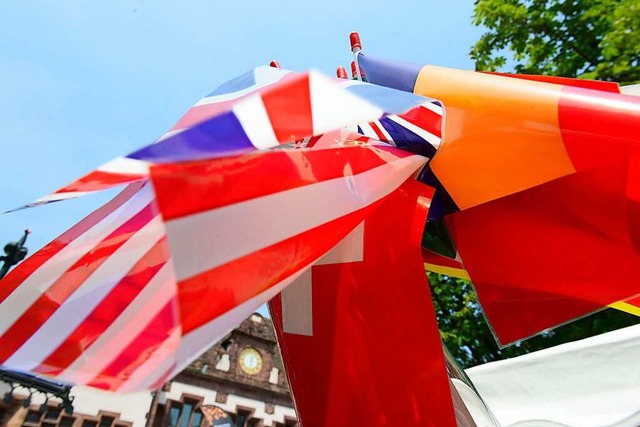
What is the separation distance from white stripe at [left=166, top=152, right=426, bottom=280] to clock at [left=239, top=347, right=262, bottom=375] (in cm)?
1397

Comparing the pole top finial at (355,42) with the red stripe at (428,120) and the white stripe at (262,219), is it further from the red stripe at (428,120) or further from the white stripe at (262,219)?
the white stripe at (262,219)

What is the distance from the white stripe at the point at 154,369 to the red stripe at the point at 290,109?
1.65 feet

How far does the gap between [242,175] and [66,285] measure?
3.14 feet

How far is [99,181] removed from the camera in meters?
1.18

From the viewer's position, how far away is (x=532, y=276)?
5.65ft

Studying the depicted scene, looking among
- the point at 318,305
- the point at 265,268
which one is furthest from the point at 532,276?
the point at 265,268

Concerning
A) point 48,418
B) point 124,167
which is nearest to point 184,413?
point 48,418

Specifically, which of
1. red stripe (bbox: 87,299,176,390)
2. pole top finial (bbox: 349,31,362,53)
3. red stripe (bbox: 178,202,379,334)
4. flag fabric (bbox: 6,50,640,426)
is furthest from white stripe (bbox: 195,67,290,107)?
red stripe (bbox: 87,299,176,390)

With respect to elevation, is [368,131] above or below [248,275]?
above

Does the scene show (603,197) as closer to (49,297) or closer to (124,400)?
(49,297)

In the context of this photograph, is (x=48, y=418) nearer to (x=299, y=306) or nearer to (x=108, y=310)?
(x=108, y=310)

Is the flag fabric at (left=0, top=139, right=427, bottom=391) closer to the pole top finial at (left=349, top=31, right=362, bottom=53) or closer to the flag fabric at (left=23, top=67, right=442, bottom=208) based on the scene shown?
the flag fabric at (left=23, top=67, right=442, bottom=208)

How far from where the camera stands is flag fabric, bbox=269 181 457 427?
1.50 meters

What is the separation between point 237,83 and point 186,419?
1268 centimetres
